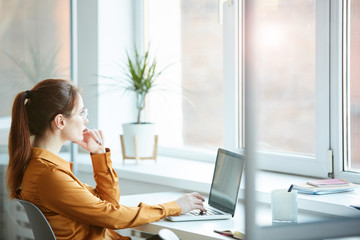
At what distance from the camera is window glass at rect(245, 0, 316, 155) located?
2719mm

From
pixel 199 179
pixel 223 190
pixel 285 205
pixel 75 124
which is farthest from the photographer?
pixel 199 179

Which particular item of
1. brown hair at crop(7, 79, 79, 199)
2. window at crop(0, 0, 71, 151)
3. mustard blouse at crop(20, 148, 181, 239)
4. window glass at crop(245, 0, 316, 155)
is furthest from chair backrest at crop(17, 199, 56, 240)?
window glass at crop(245, 0, 316, 155)

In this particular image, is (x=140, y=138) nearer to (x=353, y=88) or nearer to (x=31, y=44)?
(x=31, y=44)

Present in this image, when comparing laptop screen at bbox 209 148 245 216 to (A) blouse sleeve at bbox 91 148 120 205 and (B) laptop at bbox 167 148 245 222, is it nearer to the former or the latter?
(B) laptop at bbox 167 148 245 222

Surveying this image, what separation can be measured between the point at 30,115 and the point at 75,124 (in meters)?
0.18

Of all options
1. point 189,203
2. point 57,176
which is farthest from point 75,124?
point 189,203

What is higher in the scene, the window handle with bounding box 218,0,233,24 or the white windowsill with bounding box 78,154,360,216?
the window handle with bounding box 218,0,233,24

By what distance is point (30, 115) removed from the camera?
6.94 feet

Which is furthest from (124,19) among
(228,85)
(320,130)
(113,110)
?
(320,130)

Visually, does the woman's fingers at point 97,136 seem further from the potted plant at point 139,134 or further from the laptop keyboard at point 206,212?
the potted plant at point 139,134

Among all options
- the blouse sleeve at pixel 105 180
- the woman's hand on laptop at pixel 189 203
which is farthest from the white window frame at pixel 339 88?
the blouse sleeve at pixel 105 180

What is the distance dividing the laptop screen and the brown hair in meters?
0.68

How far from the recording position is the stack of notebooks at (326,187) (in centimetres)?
235

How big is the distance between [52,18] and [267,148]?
4.45ft
